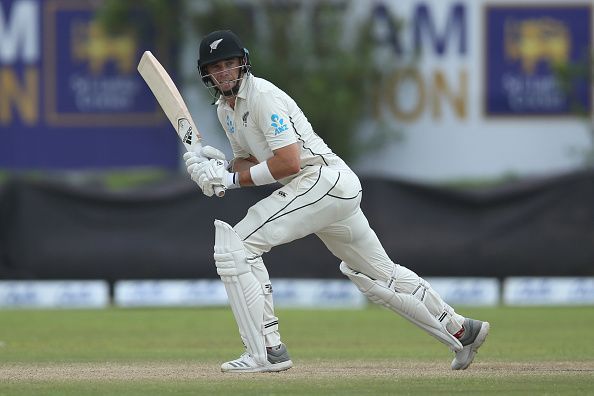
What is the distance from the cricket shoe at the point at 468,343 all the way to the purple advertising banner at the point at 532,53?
13.3 metres

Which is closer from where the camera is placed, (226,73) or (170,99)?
(226,73)

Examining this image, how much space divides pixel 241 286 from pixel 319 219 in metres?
0.48

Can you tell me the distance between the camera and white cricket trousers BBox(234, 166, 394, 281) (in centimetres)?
611

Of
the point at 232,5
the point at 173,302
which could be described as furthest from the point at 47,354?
the point at 232,5

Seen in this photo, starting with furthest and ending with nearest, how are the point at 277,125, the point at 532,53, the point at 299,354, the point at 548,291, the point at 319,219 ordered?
the point at 532,53 < the point at 548,291 < the point at 299,354 < the point at 319,219 < the point at 277,125

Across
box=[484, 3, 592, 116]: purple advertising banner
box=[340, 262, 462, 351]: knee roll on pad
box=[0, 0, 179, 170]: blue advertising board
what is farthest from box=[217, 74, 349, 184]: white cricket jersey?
box=[484, 3, 592, 116]: purple advertising banner

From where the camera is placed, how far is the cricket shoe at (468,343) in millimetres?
6445

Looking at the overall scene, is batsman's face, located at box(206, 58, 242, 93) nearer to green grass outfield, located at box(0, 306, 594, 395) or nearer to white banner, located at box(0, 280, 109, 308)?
green grass outfield, located at box(0, 306, 594, 395)

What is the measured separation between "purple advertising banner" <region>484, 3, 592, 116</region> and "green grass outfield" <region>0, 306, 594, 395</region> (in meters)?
8.27

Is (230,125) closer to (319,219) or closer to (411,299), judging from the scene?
(319,219)

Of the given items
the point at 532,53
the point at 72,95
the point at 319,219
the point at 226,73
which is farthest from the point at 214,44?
the point at 532,53

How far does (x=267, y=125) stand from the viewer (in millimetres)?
6070

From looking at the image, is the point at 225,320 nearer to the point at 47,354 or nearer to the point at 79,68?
the point at 47,354

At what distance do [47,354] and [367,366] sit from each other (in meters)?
1.93
